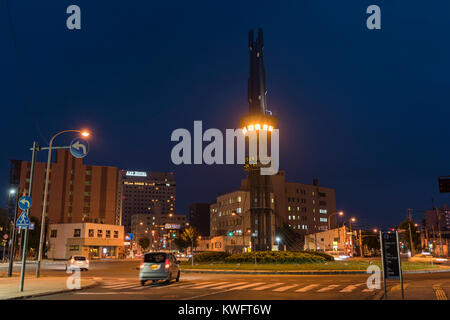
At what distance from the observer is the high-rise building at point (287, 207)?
120 metres

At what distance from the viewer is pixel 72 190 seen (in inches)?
4434

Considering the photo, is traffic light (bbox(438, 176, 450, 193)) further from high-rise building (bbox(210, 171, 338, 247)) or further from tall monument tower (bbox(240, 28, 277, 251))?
high-rise building (bbox(210, 171, 338, 247))

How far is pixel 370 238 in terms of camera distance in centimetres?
12269

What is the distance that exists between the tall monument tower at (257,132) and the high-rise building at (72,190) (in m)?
71.8

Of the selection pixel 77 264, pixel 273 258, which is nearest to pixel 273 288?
pixel 273 258

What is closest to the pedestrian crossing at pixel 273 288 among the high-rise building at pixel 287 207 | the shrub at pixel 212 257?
the shrub at pixel 212 257

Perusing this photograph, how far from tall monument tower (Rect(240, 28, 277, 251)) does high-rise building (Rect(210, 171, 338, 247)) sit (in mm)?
63902

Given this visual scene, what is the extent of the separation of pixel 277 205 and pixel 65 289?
108m

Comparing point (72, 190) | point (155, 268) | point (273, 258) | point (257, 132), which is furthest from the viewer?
point (72, 190)

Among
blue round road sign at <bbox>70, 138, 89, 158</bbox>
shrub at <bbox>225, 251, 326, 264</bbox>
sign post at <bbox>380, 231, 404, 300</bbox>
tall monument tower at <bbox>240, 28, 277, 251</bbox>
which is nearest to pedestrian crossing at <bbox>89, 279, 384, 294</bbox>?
sign post at <bbox>380, 231, 404, 300</bbox>

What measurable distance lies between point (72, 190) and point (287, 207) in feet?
210

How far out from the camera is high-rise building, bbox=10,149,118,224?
110812mm

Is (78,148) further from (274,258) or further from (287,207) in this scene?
(287,207)

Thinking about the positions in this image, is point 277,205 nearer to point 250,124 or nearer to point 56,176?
point 56,176
